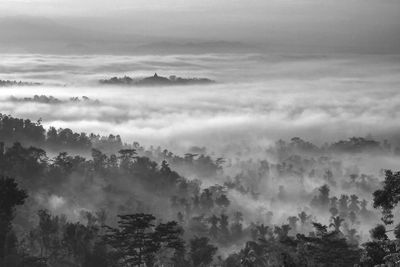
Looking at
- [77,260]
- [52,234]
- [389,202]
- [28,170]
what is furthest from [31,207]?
[389,202]

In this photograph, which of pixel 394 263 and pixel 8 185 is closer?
pixel 394 263

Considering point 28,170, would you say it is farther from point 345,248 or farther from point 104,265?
point 345,248

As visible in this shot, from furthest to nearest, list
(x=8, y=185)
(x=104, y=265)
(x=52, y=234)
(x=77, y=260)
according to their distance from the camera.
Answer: (x=52, y=234) < (x=77, y=260) < (x=104, y=265) < (x=8, y=185)

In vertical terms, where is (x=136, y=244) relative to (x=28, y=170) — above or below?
above

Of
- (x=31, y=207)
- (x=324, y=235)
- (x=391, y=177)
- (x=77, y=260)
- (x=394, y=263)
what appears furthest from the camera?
(x=31, y=207)

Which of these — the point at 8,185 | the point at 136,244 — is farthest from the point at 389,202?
the point at 8,185

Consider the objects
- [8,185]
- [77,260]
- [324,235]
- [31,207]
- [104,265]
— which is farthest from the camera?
[31,207]

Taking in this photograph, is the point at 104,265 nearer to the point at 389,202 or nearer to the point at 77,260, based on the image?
the point at 77,260

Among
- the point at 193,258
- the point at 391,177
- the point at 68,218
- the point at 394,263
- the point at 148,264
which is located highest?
the point at 391,177

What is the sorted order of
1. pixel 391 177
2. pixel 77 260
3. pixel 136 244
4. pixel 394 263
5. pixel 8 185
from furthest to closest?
pixel 77 260 < pixel 8 185 < pixel 136 244 < pixel 391 177 < pixel 394 263
